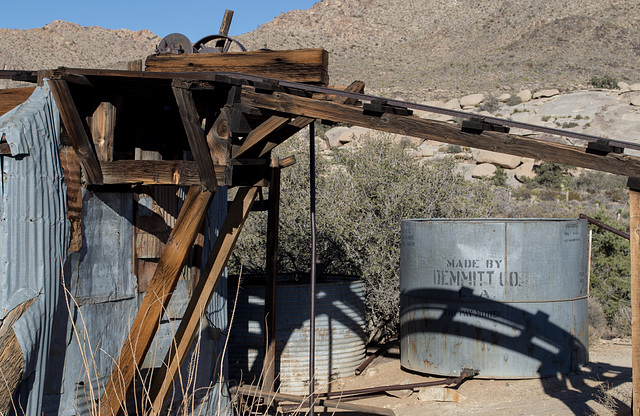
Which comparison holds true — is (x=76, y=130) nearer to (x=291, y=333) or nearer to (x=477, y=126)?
(x=477, y=126)

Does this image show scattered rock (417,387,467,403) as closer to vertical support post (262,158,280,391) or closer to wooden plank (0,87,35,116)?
vertical support post (262,158,280,391)

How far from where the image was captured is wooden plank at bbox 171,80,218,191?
14.6 ft

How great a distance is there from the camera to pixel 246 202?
5750 mm

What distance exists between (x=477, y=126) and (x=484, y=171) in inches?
959

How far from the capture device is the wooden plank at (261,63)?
4.64 metres

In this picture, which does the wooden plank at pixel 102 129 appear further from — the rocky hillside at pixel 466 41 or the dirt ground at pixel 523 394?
the rocky hillside at pixel 466 41

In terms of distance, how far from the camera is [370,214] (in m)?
10.5

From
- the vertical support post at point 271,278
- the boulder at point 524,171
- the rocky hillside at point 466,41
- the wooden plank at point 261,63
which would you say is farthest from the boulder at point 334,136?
the wooden plank at point 261,63

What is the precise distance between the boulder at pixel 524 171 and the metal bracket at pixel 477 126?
2460 cm

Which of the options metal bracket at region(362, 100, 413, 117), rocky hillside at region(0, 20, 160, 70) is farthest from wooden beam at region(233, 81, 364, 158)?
rocky hillside at region(0, 20, 160, 70)

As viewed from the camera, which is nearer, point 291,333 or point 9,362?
point 9,362

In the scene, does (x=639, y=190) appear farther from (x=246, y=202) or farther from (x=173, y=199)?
(x=173, y=199)

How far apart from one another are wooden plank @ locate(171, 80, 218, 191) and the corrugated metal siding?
88cm

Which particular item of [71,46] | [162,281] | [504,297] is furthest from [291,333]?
[71,46]
